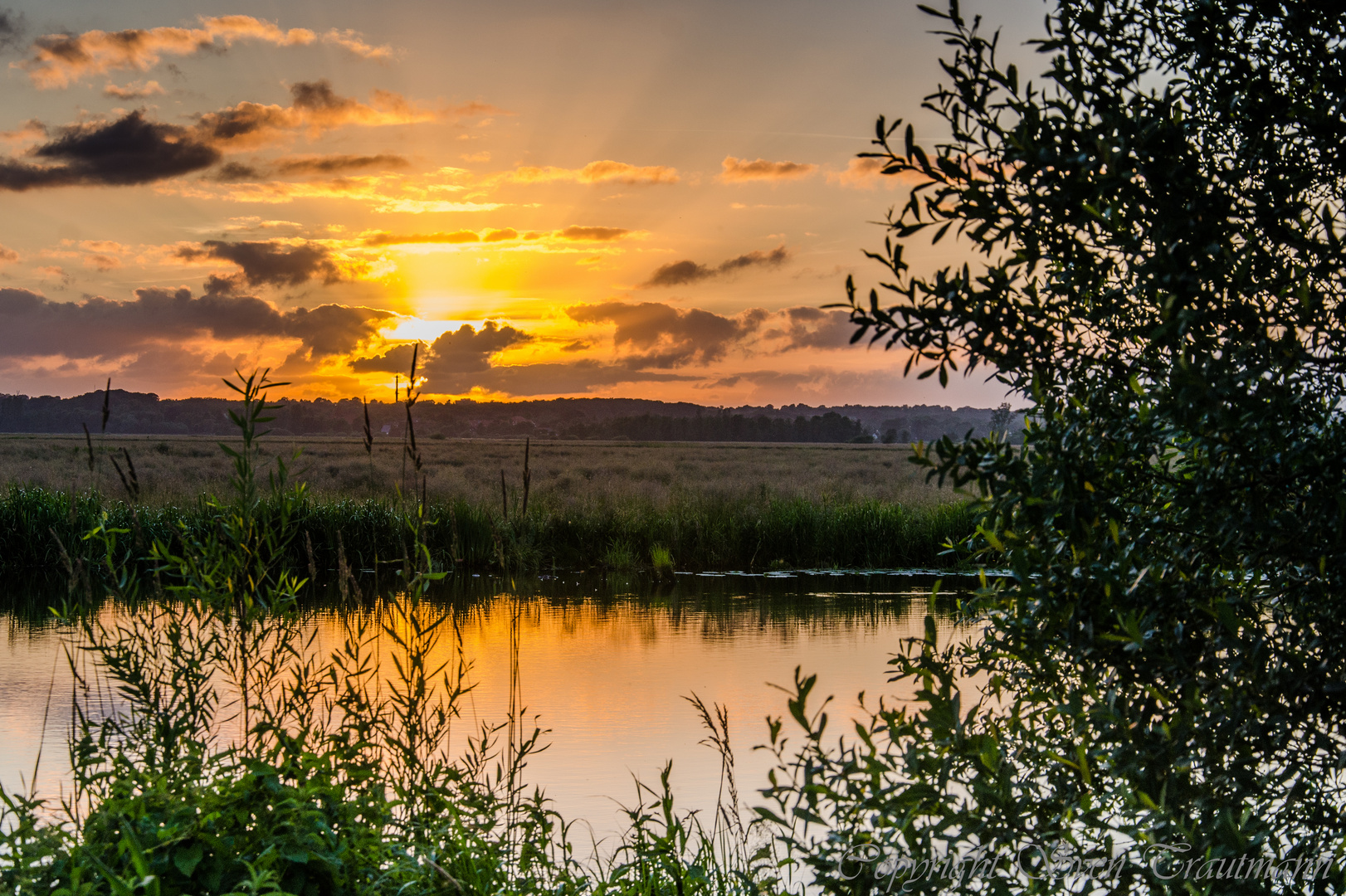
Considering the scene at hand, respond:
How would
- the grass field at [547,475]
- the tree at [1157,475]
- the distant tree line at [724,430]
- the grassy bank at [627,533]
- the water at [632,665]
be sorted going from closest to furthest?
the tree at [1157,475], the water at [632,665], the grassy bank at [627,533], the grass field at [547,475], the distant tree line at [724,430]

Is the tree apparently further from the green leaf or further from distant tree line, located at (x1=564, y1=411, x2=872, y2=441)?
distant tree line, located at (x1=564, y1=411, x2=872, y2=441)

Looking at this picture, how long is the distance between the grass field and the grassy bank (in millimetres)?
1168

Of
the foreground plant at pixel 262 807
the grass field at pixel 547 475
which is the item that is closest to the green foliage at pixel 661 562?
the grass field at pixel 547 475

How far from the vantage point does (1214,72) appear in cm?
251

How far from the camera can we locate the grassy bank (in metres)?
14.2

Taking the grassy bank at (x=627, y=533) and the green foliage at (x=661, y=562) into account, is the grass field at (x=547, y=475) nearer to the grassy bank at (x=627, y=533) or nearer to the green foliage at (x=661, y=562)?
the grassy bank at (x=627, y=533)

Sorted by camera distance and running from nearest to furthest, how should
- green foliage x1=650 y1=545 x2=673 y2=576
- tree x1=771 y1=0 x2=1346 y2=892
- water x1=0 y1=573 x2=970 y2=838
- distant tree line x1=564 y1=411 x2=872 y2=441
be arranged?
tree x1=771 y1=0 x2=1346 y2=892, water x1=0 y1=573 x2=970 y2=838, green foliage x1=650 y1=545 x2=673 y2=576, distant tree line x1=564 y1=411 x2=872 y2=441

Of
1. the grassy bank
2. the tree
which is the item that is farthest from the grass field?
the tree

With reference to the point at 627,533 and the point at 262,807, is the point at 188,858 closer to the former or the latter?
the point at 262,807

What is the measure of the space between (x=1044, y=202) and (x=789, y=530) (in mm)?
14005

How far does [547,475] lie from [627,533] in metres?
20.8

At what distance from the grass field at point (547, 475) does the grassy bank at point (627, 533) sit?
3.83 ft

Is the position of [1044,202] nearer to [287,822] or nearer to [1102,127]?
[1102,127]

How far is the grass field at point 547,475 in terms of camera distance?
67.6ft
